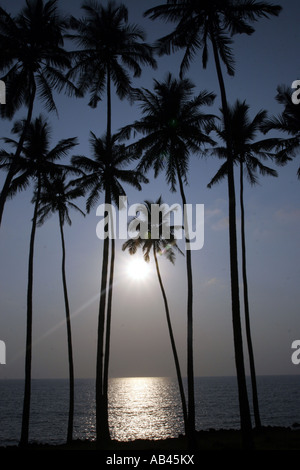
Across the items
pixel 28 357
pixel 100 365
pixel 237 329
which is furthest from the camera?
pixel 28 357

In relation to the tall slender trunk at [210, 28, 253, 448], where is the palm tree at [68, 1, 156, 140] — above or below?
above

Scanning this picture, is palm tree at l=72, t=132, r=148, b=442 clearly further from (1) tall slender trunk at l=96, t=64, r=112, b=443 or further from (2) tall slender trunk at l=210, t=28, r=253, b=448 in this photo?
(2) tall slender trunk at l=210, t=28, r=253, b=448

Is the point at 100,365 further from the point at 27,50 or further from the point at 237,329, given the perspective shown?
the point at 27,50

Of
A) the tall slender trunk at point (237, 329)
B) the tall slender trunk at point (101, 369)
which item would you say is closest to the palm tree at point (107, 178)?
the tall slender trunk at point (101, 369)

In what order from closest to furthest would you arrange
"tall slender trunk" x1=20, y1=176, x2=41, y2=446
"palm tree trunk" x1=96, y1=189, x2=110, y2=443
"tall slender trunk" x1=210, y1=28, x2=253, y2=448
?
"tall slender trunk" x1=210, y1=28, x2=253, y2=448 → "palm tree trunk" x1=96, y1=189, x2=110, y2=443 → "tall slender trunk" x1=20, y1=176, x2=41, y2=446

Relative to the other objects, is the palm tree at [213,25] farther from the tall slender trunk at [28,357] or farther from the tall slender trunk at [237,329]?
the tall slender trunk at [28,357]

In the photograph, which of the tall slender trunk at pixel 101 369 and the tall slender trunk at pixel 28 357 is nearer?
the tall slender trunk at pixel 101 369

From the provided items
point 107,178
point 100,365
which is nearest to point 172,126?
point 107,178

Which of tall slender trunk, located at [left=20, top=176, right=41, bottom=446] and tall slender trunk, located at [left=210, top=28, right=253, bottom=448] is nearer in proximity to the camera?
tall slender trunk, located at [left=210, top=28, right=253, bottom=448]

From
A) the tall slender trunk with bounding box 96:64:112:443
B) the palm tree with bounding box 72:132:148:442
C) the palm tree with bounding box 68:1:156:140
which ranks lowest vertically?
the tall slender trunk with bounding box 96:64:112:443

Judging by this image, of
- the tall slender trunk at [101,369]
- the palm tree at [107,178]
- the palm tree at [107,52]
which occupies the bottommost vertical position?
the tall slender trunk at [101,369]

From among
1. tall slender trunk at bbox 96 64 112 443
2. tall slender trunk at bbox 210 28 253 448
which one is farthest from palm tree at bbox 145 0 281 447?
tall slender trunk at bbox 96 64 112 443

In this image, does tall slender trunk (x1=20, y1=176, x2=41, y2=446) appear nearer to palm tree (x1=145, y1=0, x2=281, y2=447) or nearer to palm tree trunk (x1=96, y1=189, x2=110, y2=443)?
palm tree trunk (x1=96, y1=189, x2=110, y2=443)

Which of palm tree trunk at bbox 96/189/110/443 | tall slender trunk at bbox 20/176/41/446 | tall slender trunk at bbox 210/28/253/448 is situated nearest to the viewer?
tall slender trunk at bbox 210/28/253/448
